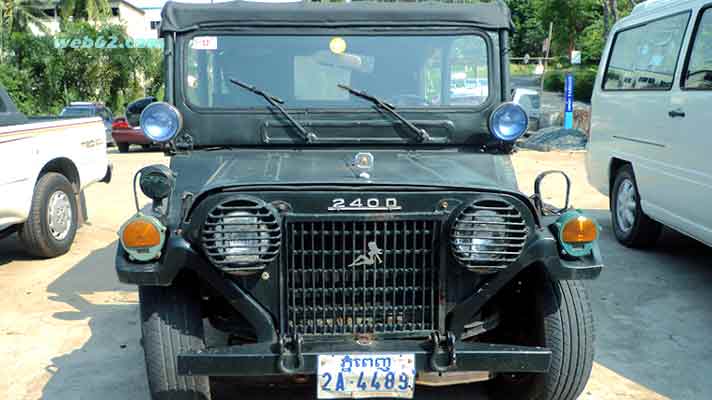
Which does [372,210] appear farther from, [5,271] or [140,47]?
[140,47]

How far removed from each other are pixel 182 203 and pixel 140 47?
29.8 metres

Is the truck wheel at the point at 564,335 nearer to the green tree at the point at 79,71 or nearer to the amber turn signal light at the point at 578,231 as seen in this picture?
the amber turn signal light at the point at 578,231

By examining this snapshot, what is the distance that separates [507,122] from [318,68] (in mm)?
1143

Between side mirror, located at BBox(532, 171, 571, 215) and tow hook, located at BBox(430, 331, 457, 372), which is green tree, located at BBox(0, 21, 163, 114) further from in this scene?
tow hook, located at BBox(430, 331, 457, 372)

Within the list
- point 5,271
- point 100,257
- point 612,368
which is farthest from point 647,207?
point 5,271

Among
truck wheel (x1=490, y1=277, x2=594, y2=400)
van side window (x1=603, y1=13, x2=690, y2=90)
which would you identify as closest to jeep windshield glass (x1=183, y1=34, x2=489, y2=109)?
truck wheel (x1=490, y1=277, x2=594, y2=400)

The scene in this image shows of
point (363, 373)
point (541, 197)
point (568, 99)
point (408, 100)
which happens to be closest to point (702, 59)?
point (408, 100)

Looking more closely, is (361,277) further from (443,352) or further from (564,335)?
(564,335)

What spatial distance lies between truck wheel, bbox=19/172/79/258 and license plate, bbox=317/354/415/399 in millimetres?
4532

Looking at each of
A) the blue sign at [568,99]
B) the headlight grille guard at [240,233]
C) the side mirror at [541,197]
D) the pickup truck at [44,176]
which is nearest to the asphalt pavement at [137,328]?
the pickup truck at [44,176]

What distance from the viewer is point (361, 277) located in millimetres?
3076

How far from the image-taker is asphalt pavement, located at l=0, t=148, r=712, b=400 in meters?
4.00

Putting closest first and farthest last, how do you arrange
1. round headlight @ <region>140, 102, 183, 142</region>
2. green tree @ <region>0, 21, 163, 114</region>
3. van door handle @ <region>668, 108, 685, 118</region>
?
1. round headlight @ <region>140, 102, 183, 142</region>
2. van door handle @ <region>668, 108, 685, 118</region>
3. green tree @ <region>0, 21, 163, 114</region>

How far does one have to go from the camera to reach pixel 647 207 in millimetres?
6395
